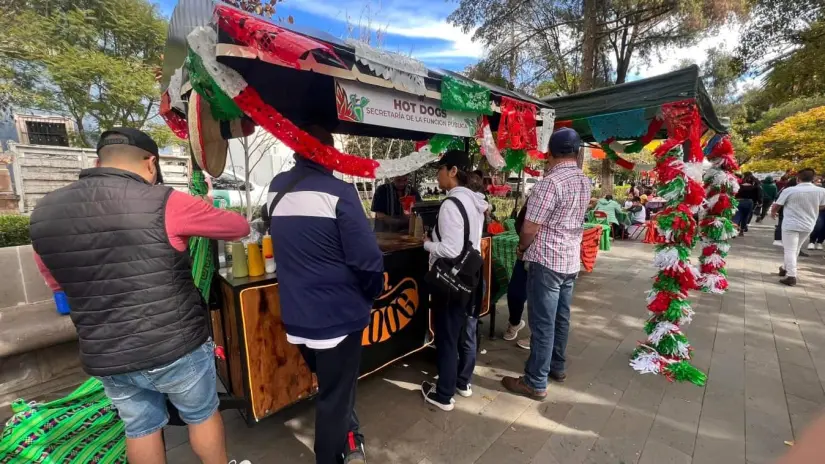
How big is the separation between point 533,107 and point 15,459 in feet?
12.8

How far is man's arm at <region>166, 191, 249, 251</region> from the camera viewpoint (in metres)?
1.34

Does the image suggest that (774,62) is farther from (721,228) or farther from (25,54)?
(25,54)

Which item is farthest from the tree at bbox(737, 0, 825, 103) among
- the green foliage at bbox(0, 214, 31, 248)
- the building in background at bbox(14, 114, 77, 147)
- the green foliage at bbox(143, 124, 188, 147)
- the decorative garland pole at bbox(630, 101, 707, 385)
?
the building in background at bbox(14, 114, 77, 147)

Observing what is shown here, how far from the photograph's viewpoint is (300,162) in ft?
5.31

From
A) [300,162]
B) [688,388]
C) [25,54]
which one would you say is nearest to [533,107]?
[300,162]

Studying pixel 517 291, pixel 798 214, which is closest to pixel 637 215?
pixel 798 214

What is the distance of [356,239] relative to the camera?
1544mm

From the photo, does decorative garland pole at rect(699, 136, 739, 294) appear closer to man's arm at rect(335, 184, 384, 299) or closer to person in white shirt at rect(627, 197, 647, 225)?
person in white shirt at rect(627, 197, 647, 225)

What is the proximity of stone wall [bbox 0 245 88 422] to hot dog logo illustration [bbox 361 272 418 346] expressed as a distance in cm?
249

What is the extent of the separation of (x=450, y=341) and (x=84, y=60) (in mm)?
13073

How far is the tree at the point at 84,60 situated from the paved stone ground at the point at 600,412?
40.1 feet

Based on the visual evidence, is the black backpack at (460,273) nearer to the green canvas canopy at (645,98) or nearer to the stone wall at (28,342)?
the green canvas canopy at (645,98)

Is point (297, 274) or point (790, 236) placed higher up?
point (297, 274)

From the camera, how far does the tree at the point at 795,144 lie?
47.1 feet
